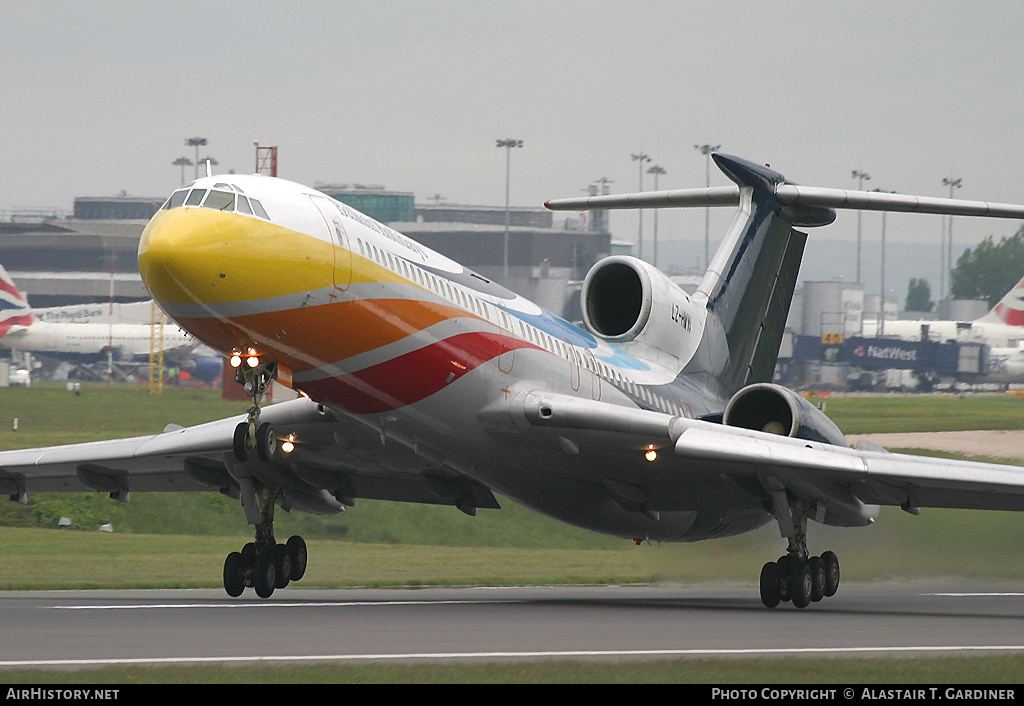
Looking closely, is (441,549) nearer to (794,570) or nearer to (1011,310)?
(794,570)

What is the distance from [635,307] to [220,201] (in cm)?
1045

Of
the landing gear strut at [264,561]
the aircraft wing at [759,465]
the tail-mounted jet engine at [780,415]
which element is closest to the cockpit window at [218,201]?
the aircraft wing at [759,465]

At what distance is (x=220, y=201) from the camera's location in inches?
664

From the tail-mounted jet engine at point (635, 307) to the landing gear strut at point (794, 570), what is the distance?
4.40 metres

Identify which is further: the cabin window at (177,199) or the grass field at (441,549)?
the grass field at (441,549)

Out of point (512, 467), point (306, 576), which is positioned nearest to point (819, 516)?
point (512, 467)

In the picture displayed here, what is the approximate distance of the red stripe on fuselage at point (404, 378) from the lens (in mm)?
18672

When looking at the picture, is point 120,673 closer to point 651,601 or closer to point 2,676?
point 2,676

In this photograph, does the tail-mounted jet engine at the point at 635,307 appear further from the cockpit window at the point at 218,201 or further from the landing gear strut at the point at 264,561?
the cockpit window at the point at 218,201

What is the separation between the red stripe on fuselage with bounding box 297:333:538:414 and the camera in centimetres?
1867

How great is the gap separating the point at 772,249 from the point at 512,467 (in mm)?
9796

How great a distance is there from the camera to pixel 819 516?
2250 cm

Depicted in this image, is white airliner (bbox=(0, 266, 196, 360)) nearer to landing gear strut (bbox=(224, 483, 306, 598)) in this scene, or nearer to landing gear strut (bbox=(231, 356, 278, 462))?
landing gear strut (bbox=(224, 483, 306, 598))

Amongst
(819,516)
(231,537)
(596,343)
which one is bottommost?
(231,537)
